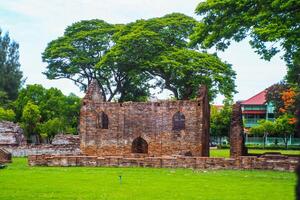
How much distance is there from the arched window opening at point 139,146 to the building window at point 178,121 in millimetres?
2529

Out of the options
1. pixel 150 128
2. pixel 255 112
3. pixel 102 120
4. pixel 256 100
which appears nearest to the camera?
pixel 150 128

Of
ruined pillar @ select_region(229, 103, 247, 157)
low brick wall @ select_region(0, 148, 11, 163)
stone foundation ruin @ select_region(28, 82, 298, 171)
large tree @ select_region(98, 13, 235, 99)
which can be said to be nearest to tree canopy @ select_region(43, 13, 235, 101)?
large tree @ select_region(98, 13, 235, 99)

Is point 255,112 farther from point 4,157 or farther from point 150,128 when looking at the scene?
point 4,157

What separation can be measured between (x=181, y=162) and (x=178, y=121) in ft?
30.2

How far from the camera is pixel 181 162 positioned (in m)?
25.5

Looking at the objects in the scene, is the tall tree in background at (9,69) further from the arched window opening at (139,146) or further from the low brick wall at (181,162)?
the low brick wall at (181,162)

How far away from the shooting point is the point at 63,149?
38.4 metres

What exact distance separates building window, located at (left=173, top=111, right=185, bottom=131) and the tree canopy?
5352 mm

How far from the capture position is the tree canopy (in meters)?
39.0

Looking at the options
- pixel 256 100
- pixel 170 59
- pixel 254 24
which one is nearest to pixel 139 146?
pixel 170 59

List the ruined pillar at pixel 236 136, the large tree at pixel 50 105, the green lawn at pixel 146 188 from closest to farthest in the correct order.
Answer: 1. the green lawn at pixel 146 188
2. the ruined pillar at pixel 236 136
3. the large tree at pixel 50 105

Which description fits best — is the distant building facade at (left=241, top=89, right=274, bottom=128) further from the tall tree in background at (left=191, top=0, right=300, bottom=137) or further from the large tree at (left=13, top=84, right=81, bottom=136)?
the tall tree in background at (left=191, top=0, right=300, bottom=137)

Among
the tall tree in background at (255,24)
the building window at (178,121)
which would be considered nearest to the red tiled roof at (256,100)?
the building window at (178,121)

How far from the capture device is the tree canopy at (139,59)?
39031mm
